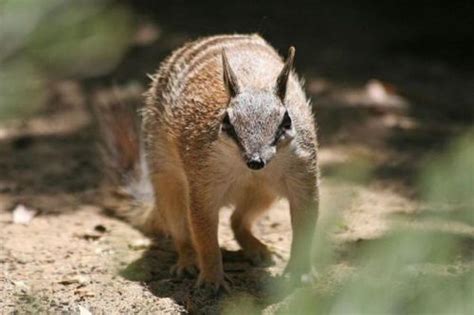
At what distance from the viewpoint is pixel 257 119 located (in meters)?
4.17

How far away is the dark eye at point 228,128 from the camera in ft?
13.8

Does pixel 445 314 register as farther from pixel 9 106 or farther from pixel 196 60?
pixel 196 60

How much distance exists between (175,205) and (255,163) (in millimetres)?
1343

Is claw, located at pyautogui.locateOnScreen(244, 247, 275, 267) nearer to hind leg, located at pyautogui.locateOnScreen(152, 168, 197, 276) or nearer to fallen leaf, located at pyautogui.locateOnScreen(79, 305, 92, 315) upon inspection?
hind leg, located at pyautogui.locateOnScreen(152, 168, 197, 276)

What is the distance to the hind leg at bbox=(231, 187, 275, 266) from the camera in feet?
16.7

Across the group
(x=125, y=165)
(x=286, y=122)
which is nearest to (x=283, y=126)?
(x=286, y=122)

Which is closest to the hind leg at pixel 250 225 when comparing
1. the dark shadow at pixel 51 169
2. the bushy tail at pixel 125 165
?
the bushy tail at pixel 125 165

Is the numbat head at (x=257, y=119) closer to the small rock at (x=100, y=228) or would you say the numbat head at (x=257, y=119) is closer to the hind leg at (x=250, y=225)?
the hind leg at (x=250, y=225)

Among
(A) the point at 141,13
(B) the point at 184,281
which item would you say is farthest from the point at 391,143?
(A) the point at 141,13

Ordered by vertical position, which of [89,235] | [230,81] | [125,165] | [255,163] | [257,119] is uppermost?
[230,81]

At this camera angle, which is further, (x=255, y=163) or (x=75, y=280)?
(x=75, y=280)

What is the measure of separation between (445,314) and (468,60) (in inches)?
307

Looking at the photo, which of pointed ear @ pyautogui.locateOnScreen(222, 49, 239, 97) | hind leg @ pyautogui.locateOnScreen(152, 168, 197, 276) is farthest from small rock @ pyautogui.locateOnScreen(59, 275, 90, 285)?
pointed ear @ pyautogui.locateOnScreen(222, 49, 239, 97)

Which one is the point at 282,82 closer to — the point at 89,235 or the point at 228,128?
the point at 228,128
